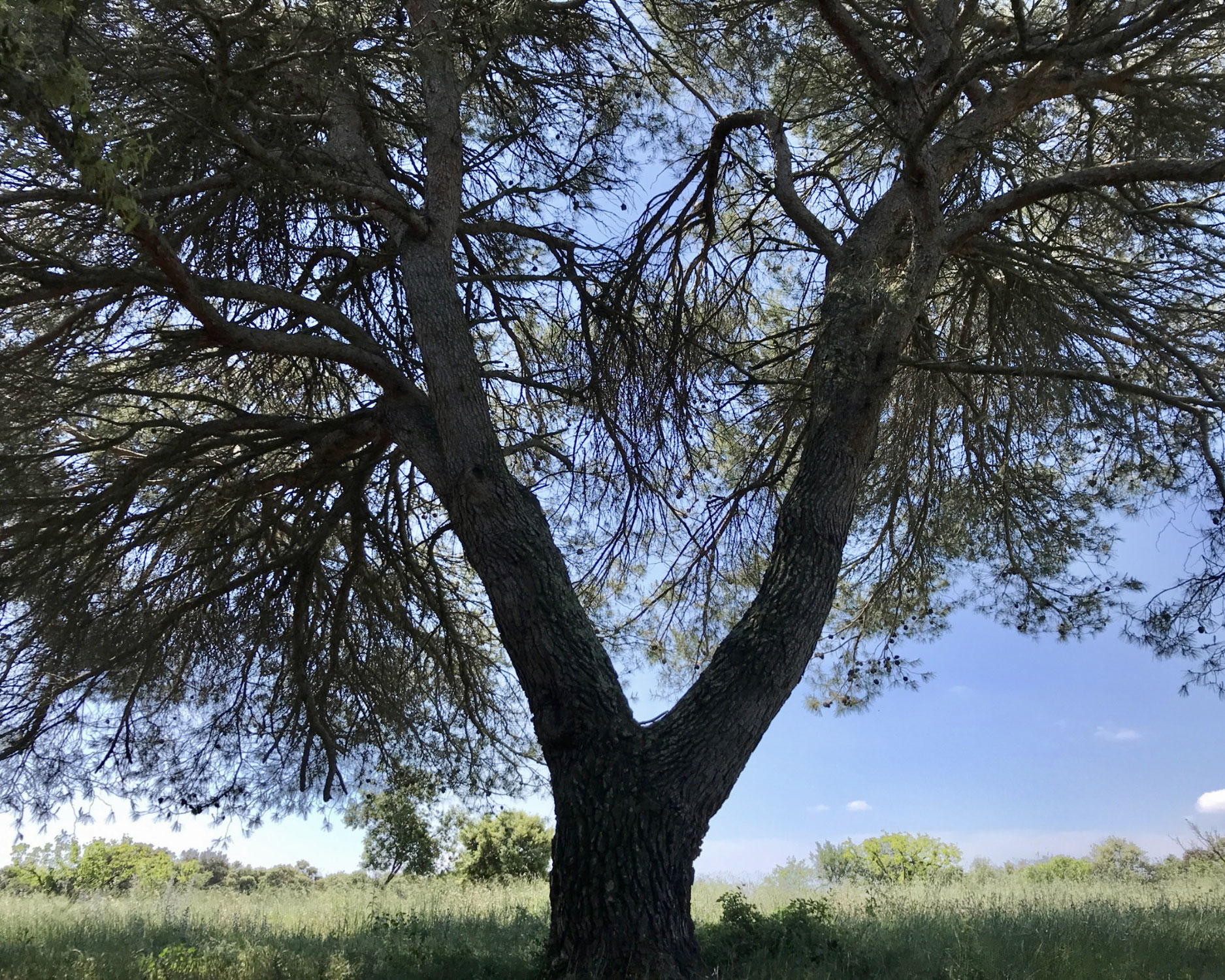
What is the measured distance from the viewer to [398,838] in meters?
11.3

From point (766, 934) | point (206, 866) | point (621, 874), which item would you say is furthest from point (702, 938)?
point (206, 866)

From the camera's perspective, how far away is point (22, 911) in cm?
761

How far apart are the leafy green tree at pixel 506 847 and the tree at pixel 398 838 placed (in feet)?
1.42

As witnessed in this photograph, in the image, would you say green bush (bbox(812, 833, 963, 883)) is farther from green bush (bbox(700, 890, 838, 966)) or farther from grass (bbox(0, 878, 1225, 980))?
green bush (bbox(700, 890, 838, 966))

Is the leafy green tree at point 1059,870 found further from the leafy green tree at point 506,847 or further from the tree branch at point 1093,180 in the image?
the tree branch at point 1093,180

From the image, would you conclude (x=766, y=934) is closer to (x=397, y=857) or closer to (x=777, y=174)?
(x=777, y=174)

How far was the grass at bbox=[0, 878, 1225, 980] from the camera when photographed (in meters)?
4.90

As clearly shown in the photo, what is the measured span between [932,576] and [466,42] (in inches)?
226

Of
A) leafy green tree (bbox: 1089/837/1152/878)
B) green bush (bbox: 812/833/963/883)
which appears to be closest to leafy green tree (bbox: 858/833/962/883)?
green bush (bbox: 812/833/963/883)

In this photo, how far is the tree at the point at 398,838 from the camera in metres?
10.2

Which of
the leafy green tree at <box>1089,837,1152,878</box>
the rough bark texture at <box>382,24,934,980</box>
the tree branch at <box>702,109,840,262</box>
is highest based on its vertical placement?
the tree branch at <box>702,109,840,262</box>

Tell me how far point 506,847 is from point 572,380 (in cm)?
646

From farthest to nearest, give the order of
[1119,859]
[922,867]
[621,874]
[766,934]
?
[1119,859], [922,867], [766,934], [621,874]

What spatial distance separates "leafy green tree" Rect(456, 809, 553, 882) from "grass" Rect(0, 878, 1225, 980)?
105 inches
